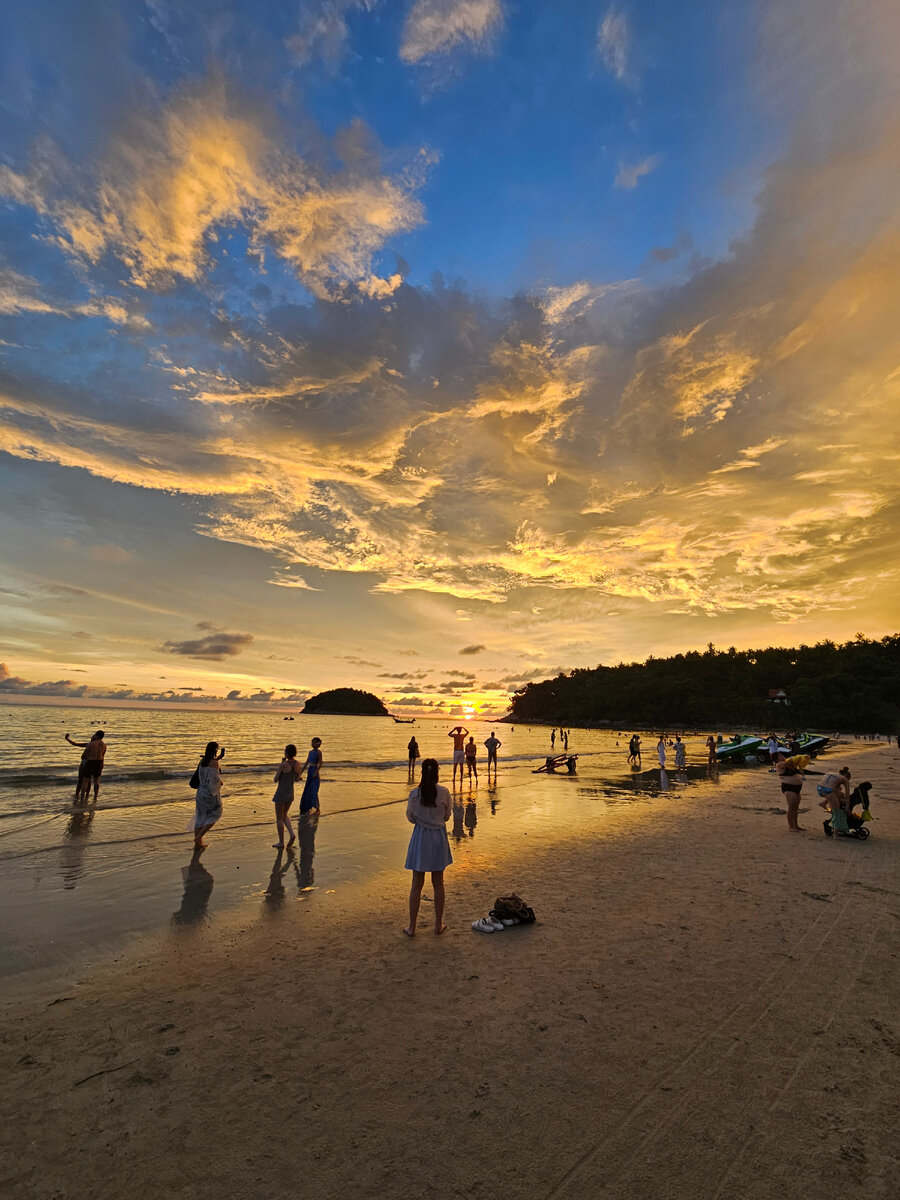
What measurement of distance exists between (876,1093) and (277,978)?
5.80 meters

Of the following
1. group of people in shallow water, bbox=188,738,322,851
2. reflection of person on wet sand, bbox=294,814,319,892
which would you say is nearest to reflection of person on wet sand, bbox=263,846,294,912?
reflection of person on wet sand, bbox=294,814,319,892

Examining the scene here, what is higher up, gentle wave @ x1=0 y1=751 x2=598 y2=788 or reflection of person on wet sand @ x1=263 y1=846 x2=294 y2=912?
gentle wave @ x1=0 y1=751 x2=598 y2=788

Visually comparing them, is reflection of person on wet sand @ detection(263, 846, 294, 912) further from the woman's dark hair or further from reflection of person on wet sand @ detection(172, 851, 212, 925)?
the woman's dark hair

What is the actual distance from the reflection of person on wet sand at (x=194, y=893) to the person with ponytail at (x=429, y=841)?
3615mm

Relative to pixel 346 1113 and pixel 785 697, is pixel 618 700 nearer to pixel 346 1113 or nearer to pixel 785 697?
pixel 785 697

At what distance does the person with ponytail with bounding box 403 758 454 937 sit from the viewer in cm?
761

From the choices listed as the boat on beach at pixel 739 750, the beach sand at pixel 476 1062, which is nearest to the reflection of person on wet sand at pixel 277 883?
the beach sand at pixel 476 1062

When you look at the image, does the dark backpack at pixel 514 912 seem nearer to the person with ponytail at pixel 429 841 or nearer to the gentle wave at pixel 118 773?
the person with ponytail at pixel 429 841

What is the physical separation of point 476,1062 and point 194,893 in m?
7.25

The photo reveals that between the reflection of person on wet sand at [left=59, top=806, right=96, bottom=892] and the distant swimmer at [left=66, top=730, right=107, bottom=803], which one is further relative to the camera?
the distant swimmer at [left=66, top=730, right=107, bottom=803]

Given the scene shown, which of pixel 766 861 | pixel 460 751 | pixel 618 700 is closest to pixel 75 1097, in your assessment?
pixel 766 861

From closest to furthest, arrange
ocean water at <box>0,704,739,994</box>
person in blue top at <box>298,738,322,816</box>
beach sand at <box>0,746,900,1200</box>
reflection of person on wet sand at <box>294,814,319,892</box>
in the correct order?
beach sand at <box>0,746,900,1200</box> → ocean water at <box>0,704,739,994</box> → reflection of person on wet sand at <box>294,814,319,892</box> → person in blue top at <box>298,738,322,816</box>

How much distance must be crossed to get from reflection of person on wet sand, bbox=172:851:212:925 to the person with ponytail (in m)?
3.62

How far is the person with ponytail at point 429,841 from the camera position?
7613 millimetres
